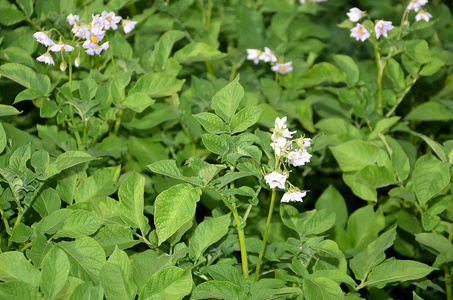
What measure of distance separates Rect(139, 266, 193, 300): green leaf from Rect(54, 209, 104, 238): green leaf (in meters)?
0.22

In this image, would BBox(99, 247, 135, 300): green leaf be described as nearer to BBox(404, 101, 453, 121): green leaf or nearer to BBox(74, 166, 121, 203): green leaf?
BBox(74, 166, 121, 203): green leaf

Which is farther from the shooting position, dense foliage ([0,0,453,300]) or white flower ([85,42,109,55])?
white flower ([85,42,109,55])

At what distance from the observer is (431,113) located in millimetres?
1825

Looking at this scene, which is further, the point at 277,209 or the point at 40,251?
the point at 277,209

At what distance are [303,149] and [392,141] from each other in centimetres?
49

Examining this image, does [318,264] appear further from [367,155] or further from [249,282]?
[367,155]

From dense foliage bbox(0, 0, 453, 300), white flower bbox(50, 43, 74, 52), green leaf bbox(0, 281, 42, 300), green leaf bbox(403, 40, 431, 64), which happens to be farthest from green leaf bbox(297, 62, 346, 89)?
green leaf bbox(0, 281, 42, 300)

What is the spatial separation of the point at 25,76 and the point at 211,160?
0.63m

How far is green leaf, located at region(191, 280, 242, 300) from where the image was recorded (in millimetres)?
1056

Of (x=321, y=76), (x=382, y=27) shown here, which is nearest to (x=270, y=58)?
(x=321, y=76)

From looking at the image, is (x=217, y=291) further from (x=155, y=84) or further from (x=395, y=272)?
(x=155, y=84)

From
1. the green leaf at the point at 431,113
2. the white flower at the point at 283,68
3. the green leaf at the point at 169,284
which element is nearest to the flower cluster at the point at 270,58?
the white flower at the point at 283,68

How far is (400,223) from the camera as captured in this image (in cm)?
154

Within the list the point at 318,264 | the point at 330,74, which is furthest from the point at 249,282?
the point at 330,74
